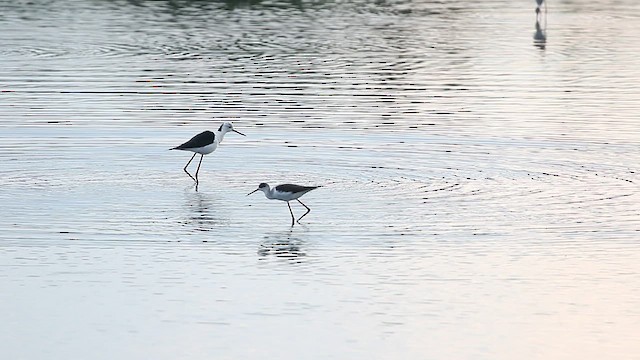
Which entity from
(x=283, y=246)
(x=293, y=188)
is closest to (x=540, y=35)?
(x=293, y=188)

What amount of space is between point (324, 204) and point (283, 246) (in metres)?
2.60

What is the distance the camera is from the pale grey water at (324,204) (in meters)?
15.0

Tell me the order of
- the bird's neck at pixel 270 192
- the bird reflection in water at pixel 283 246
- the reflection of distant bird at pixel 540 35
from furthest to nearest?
the reflection of distant bird at pixel 540 35, the bird's neck at pixel 270 192, the bird reflection in water at pixel 283 246

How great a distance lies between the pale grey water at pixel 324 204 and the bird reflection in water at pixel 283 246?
5cm

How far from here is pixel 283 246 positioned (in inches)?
733

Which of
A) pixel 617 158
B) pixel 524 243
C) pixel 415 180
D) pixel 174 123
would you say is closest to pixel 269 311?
pixel 524 243

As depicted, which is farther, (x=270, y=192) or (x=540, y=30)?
(x=540, y=30)

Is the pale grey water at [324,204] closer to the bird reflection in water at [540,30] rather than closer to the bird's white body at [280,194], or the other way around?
the bird's white body at [280,194]

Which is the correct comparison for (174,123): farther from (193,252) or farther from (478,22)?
(478,22)

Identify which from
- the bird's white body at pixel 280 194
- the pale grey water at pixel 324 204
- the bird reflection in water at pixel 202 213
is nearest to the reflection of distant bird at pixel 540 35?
the pale grey water at pixel 324 204

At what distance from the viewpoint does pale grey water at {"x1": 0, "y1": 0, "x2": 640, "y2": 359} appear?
15.0m

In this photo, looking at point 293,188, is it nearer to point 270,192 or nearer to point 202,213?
point 270,192

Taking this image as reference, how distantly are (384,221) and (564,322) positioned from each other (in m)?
4.97

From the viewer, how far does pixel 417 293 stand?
1628 cm
